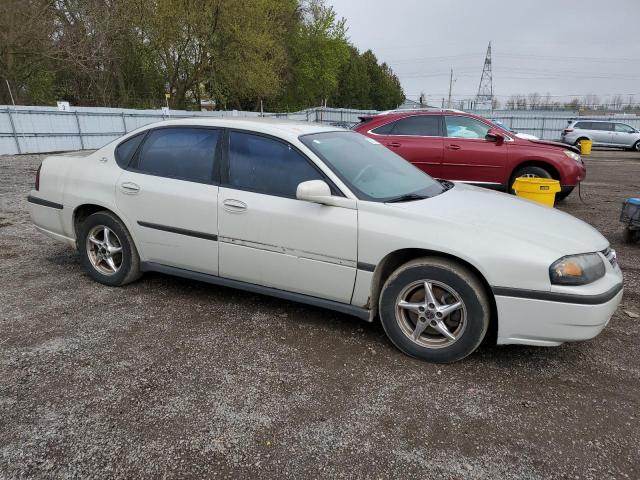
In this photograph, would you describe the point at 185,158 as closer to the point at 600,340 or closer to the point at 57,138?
the point at 600,340

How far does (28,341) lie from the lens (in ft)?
10.6

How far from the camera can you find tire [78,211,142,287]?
4043 millimetres

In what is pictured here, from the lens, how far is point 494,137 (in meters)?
7.75

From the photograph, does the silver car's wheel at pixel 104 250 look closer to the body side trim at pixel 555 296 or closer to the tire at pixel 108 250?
the tire at pixel 108 250

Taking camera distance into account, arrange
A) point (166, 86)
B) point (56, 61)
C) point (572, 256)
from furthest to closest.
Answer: point (166, 86)
point (56, 61)
point (572, 256)

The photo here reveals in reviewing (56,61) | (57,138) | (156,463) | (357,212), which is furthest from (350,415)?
(56,61)

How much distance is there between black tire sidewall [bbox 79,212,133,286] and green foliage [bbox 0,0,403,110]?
58.2ft

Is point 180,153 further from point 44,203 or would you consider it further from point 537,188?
point 537,188

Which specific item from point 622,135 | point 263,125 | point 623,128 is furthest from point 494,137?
point 623,128

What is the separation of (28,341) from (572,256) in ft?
11.9

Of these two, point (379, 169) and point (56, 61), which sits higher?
point (56, 61)

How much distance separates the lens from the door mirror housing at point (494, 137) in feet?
25.3

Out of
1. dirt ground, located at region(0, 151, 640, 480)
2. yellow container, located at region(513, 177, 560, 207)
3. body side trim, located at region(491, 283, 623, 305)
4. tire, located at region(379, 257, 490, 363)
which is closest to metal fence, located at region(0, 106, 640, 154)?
yellow container, located at region(513, 177, 560, 207)

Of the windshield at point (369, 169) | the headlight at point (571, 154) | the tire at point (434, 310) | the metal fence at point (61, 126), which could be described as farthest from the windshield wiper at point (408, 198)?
the metal fence at point (61, 126)
